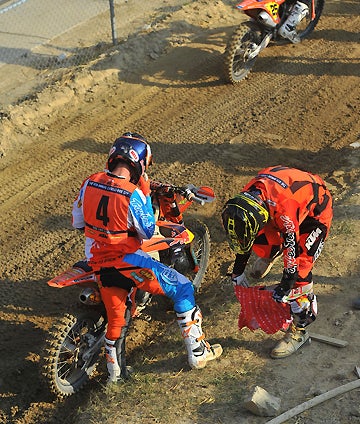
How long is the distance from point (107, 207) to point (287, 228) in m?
1.49

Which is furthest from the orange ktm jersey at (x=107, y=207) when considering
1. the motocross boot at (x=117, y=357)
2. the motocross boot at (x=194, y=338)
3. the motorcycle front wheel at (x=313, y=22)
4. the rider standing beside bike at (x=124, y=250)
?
the motorcycle front wheel at (x=313, y=22)

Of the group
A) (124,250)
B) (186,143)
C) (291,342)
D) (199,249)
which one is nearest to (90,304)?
(124,250)

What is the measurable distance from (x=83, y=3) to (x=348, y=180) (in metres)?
7.62

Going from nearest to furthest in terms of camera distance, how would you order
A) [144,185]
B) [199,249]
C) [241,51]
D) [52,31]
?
[144,185]
[199,249]
[241,51]
[52,31]

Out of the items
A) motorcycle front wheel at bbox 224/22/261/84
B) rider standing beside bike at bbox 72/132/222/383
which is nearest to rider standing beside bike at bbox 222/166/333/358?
rider standing beside bike at bbox 72/132/222/383

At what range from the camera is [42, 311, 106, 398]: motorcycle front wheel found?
19.4 ft

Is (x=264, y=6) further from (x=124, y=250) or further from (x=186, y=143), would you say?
(x=124, y=250)

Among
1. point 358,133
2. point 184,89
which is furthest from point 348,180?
point 184,89

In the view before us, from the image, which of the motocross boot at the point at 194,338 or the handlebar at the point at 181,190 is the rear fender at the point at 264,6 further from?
the motocross boot at the point at 194,338

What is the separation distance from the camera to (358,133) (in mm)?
9820

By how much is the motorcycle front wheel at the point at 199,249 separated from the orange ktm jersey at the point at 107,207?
1.58m

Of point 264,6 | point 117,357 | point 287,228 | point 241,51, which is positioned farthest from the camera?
point 241,51

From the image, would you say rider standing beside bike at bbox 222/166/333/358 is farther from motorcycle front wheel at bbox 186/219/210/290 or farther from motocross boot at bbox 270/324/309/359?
motorcycle front wheel at bbox 186/219/210/290

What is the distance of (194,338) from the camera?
20.0ft
